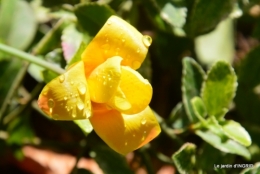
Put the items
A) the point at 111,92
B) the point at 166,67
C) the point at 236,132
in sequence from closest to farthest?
the point at 111,92, the point at 236,132, the point at 166,67

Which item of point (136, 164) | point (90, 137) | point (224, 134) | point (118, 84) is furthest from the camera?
point (136, 164)

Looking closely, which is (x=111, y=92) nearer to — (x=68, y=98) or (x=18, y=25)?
(x=68, y=98)

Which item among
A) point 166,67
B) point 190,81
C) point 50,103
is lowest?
point 166,67

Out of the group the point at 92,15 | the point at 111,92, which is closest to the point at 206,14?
the point at 92,15

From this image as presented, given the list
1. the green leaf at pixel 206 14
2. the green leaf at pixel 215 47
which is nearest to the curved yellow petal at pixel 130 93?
the green leaf at pixel 206 14

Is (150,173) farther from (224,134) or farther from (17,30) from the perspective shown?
(17,30)

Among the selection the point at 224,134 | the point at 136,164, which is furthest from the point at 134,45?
the point at 136,164

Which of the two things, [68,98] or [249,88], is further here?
[249,88]
